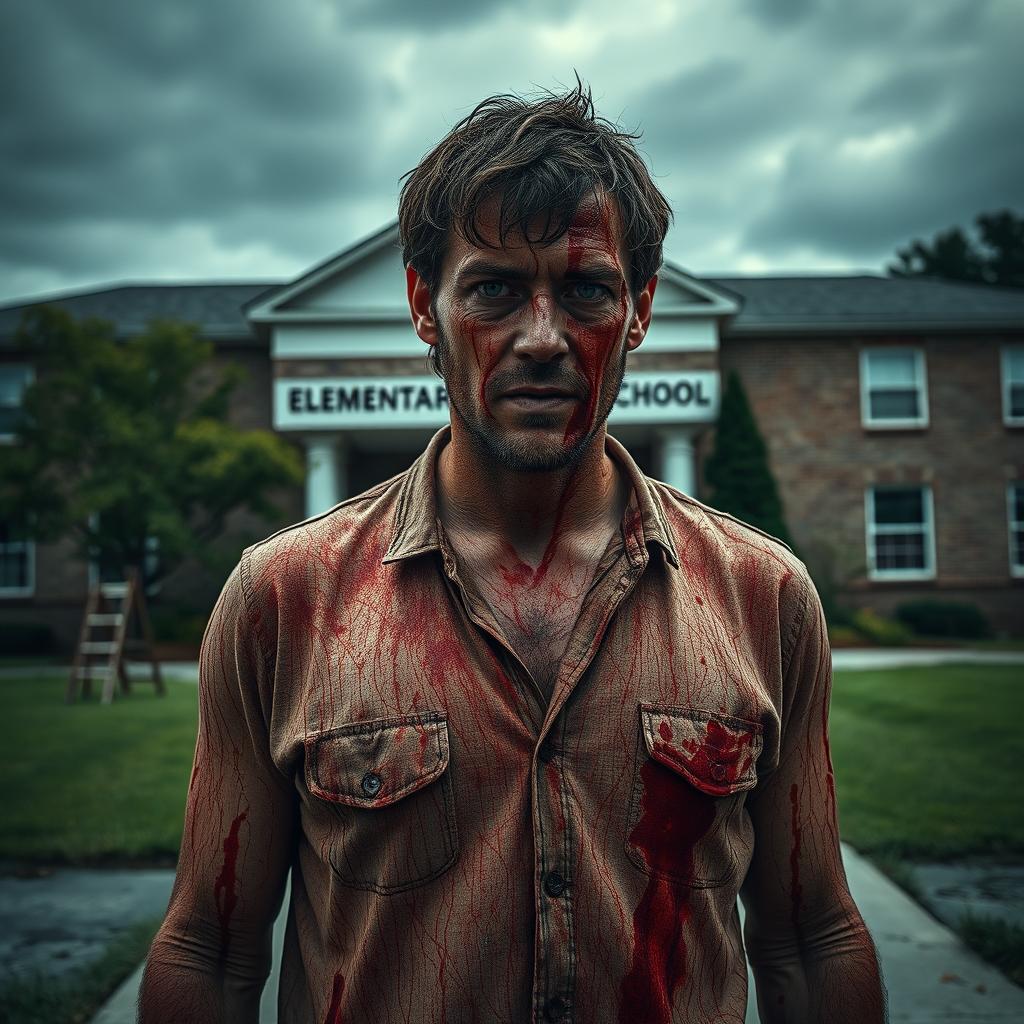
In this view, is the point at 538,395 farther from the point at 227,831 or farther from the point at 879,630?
the point at 879,630

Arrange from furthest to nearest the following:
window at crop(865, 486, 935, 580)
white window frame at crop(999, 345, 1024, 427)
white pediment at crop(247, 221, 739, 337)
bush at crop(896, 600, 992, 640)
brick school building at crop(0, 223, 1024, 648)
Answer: white window frame at crop(999, 345, 1024, 427), window at crop(865, 486, 935, 580), brick school building at crop(0, 223, 1024, 648), bush at crop(896, 600, 992, 640), white pediment at crop(247, 221, 739, 337)

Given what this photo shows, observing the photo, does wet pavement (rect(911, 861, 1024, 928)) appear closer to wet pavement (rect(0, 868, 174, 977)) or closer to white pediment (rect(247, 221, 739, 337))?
wet pavement (rect(0, 868, 174, 977))

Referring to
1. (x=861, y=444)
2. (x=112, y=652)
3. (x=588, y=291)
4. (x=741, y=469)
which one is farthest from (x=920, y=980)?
(x=861, y=444)

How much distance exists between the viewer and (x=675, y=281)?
59.0ft

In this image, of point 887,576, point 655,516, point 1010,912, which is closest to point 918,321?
point 887,576

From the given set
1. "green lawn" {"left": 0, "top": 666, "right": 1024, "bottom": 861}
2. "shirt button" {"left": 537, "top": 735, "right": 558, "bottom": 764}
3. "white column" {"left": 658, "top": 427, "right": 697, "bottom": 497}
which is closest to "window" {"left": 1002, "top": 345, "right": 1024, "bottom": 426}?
"white column" {"left": 658, "top": 427, "right": 697, "bottom": 497}

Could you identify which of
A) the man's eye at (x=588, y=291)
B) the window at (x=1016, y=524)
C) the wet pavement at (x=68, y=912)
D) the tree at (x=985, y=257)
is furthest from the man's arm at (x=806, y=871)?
the tree at (x=985, y=257)

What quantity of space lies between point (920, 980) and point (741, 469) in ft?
47.7

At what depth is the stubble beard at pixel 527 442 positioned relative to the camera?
Result: 172 cm

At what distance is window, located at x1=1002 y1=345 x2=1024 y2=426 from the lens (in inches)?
810

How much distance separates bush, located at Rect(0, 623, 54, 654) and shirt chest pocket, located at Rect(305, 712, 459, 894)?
19439 mm

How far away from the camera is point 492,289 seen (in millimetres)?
1699

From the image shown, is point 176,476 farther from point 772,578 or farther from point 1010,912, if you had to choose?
point 772,578

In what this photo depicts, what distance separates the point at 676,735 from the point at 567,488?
1.64 feet
